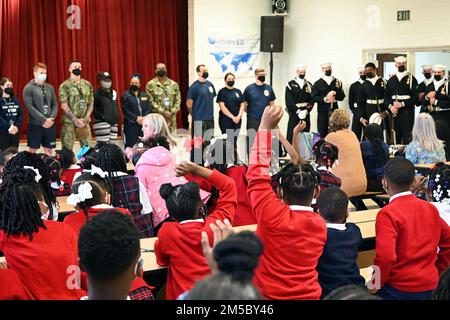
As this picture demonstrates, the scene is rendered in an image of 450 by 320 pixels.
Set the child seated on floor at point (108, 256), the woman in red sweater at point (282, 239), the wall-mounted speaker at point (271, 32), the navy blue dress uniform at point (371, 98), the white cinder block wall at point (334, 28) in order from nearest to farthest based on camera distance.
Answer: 1. the child seated on floor at point (108, 256)
2. the woman in red sweater at point (282, 239)
3. the navy blue dress uniform at point (371, 98)
4. the white cinder block wall at point (334, 28)
5. the wall-mounted speaker at point (271, 32)

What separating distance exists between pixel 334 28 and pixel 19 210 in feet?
32.2

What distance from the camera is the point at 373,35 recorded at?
11.3 meters

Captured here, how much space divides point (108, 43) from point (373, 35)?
4.56 m

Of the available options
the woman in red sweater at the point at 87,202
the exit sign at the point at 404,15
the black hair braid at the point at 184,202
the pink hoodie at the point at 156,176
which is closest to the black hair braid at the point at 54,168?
the pink hoodie at the point at 156,176

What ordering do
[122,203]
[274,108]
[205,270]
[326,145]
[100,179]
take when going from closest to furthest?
1. [274,108]
2. [205,270]
3. [100,179]
4. [122,203]
5. [326,145]

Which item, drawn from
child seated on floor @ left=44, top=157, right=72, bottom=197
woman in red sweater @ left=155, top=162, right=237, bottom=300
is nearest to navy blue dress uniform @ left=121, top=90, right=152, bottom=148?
child seated on floor @ left=44, top=157, right=72, bottom=197

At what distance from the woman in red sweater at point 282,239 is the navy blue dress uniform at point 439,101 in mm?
7436

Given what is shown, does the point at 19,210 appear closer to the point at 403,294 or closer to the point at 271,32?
the point at 403,294

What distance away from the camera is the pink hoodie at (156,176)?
447cm

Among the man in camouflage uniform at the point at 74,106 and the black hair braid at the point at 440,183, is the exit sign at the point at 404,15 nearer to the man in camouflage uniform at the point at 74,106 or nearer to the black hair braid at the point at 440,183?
the man in camouflage uniform at the point at 74,106

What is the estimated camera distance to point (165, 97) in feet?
33.3

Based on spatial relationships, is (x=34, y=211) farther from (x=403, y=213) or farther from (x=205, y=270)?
(x=403, y=213)

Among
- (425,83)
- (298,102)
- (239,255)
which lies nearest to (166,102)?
(298,102)

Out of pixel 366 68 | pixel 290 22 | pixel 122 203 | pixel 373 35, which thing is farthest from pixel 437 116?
pixel 122 203
